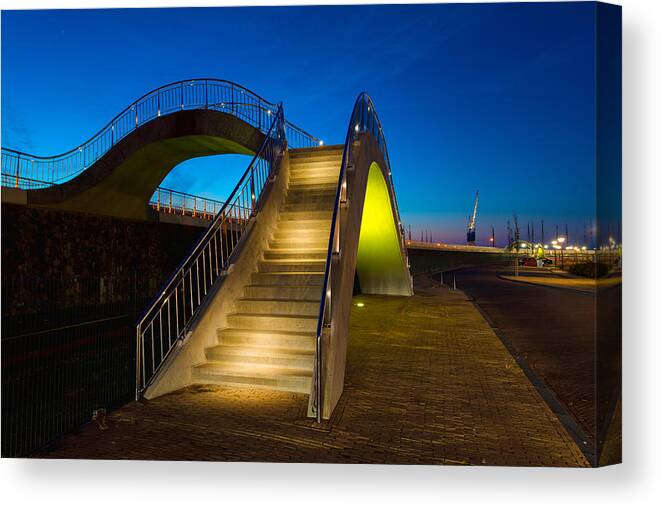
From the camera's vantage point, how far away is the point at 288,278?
6.88 metres

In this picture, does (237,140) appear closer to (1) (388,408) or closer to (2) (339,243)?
(2) (339,243)

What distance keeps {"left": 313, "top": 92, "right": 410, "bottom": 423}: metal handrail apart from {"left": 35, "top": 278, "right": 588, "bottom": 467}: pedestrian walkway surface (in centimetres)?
49

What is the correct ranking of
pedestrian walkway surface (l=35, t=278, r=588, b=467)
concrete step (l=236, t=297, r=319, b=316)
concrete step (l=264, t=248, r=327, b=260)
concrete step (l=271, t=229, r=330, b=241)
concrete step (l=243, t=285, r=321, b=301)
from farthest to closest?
concrete step (l=271, t=229, r=330, b=241), concrete step (l=264, t=248, r=327, b=260), concrete step (l=243, t=285, r=321, b=301), concrete step (l=236, t=297, r=319, b=316), pedestrian walkway surface (l=35, t=278, r=588, b=467)

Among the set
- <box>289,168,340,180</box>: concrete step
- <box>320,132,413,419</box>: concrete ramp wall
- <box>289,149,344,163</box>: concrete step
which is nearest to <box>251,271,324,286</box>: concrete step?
<box>320,132,413,419</box>: concrete ramp wall

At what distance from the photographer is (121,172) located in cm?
1395

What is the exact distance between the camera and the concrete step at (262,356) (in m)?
5.43

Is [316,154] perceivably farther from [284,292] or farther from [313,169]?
[284,292]

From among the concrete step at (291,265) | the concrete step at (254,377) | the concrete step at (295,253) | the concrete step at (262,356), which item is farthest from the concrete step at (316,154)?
the concrete step at (254,377)

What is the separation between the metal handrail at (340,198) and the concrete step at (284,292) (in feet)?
2.51

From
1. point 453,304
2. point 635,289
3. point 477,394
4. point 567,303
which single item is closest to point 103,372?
point 477,394

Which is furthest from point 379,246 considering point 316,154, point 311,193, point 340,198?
point 340,198

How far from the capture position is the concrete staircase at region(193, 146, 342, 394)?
17.7 feet

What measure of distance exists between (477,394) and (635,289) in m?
2.16

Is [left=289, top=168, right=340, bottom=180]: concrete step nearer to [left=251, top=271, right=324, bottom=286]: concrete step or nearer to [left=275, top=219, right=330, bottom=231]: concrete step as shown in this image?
[left=275, top=219, right=330, bottom=231]: concrete step
